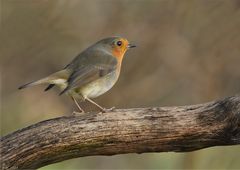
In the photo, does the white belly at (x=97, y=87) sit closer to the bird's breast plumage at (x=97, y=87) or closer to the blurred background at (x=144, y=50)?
the bird's breast plumage at (x=97, y=87)

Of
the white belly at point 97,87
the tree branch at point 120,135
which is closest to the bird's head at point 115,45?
the white belly at point 97,87

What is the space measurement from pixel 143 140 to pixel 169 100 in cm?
374

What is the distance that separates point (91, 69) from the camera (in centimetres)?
602

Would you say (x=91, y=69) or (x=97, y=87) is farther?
(x=91, y=69)

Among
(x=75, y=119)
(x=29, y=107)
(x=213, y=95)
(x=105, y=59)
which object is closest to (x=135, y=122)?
(x=75, y=119)

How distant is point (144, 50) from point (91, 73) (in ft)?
8.65

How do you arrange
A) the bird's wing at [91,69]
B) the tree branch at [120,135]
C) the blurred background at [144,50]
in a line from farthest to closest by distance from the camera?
the blurred background at [144,50] < the bird's wing at [91,69] < the tree branch at [120,135]

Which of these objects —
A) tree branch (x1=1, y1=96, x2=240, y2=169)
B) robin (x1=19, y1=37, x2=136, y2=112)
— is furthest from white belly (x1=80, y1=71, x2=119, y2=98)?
tree branch (x1=1, y1=96, x2=240, y2=169)

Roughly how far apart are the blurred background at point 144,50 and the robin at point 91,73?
1.78 meters

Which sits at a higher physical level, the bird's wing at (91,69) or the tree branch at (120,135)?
the bird's wing at (91,69)

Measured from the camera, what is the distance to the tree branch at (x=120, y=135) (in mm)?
4980

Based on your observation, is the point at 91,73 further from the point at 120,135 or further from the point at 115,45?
the point at 120,135

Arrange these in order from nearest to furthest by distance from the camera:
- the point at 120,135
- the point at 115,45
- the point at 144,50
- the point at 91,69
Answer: the point at 120,135 → the point at 91,69 → the point at 115,45 → the point at 144,50

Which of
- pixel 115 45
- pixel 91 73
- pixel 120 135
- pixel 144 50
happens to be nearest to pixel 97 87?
pixel 91 73
